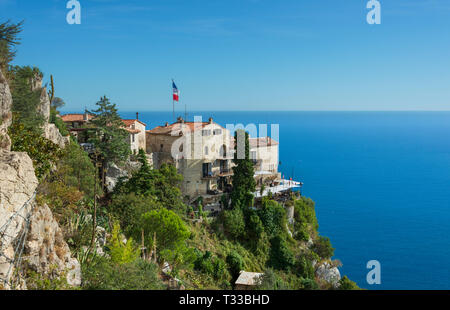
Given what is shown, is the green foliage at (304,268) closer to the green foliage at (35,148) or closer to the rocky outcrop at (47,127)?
the rocky outcrop at (47,127)

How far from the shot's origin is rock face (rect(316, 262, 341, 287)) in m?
35.8

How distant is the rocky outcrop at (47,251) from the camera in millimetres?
11094

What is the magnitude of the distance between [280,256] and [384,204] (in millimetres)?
59650

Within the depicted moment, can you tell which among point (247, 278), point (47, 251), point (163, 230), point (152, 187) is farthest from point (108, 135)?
point (47, 251)

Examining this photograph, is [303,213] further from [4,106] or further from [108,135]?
[4,106]

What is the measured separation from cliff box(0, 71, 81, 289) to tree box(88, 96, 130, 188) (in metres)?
19.9

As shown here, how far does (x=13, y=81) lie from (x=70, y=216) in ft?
42.2

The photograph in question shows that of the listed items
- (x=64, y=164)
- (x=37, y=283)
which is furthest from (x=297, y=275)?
(x=37, y=283)

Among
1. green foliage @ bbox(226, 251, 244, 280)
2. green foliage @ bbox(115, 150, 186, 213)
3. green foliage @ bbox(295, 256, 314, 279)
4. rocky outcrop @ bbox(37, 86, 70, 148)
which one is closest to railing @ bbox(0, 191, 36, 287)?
rocky outcrop @ bbox(37, 86, 70, 148)

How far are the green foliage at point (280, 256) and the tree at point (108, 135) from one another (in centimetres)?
1701

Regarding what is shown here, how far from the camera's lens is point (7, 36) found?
21391mm

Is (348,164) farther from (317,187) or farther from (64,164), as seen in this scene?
(64,164)

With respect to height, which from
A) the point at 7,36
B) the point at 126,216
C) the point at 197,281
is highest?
the point at 7,36
